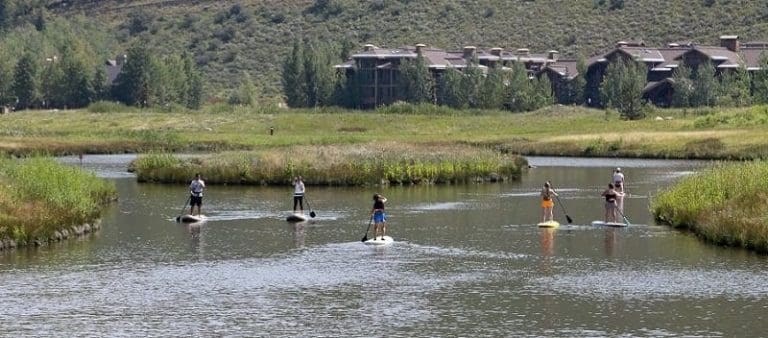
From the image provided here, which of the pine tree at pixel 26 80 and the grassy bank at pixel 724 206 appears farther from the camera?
the pine tree at pixel 26 80

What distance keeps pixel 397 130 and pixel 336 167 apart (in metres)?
Result: 61.0

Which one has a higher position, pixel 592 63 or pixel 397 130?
pixel 592 63

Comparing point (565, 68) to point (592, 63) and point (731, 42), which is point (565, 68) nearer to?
point (592, 63)

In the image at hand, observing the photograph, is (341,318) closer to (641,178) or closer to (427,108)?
(641,178)

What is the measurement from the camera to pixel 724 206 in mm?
57969

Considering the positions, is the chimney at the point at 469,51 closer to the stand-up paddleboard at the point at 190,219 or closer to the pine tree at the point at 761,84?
the pine tree at the point at 761,84

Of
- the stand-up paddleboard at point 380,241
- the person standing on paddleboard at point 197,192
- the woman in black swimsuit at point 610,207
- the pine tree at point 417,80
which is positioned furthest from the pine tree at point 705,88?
the stand-up paddleboard at point 380,241

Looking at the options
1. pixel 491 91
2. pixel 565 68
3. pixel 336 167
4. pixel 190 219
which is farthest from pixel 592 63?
pixel 190 219

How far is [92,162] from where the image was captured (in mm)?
113188

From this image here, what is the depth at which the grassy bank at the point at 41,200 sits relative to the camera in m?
54.7

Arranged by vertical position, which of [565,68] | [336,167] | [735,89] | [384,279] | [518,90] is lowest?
[384,279]

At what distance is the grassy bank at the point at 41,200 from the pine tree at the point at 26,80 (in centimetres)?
12782

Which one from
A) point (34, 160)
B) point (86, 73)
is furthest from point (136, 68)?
point (34, 160)

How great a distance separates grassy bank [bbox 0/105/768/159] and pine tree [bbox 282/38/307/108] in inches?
378
